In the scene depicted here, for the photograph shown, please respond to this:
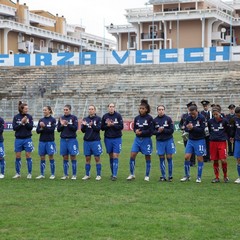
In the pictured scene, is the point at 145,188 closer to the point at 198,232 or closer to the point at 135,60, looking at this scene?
the point at 198,232

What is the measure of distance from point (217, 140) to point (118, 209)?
15.3ft

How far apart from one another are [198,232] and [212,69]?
4330 cm

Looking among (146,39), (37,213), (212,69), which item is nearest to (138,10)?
(146,39)

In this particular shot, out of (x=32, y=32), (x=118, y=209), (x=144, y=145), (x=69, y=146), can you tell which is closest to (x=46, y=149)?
(x=69, y=146)

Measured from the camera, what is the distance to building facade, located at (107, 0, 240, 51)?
67562 millimetres

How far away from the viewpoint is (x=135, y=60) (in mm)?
55281

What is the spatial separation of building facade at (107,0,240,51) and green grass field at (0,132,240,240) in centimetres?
5341

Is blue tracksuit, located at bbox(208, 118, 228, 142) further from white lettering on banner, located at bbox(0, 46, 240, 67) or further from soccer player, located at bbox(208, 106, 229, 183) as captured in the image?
white lettering on banner, located at bbox(0, 46, 240, 67)

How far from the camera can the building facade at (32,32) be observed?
70.8 meters

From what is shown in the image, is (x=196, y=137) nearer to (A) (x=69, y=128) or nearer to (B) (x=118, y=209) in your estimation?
(A) (x=69, y=128)

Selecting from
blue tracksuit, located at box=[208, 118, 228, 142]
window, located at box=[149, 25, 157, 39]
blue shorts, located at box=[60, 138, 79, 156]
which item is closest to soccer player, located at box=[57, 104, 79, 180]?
blue shorts, located at box=[60, 138, 79, 156]

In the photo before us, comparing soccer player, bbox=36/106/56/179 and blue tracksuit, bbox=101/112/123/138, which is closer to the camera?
blue tracksuit, bbox=101/112/123/138

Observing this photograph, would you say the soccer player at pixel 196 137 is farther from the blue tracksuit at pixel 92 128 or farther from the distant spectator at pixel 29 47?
the distant spectator at pixel 29 47

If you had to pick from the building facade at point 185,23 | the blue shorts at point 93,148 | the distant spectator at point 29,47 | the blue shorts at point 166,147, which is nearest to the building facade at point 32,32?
the distant spectator at point 29,47
